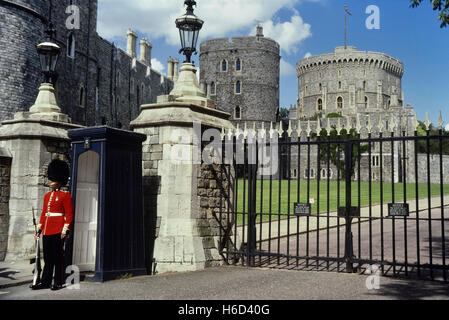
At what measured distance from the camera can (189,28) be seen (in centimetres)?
823

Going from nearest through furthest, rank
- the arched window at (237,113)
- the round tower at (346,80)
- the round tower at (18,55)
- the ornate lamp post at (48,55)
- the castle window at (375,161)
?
the ornate lamp post at (48,55) < the round tower at (18,55) < the castle window at (375,161) < the arched window at (237,113) < the round tower at (346,80)

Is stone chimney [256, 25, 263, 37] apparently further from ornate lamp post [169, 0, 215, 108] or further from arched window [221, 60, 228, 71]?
ornate lamp post [169, 0, 215, 108]

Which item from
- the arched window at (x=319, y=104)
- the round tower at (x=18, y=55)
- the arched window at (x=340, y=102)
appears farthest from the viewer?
the arched window at (x=319, y=104)

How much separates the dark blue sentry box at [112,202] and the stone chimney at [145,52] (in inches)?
1729

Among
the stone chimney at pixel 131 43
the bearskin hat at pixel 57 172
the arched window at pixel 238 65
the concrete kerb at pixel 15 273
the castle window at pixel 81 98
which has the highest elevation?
the arched window at pixel 238 65

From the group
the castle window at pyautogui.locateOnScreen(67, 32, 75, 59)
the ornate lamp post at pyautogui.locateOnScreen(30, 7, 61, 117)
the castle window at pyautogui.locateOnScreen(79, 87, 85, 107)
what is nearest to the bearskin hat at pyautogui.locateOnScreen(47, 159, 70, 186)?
the ornate lamp post at pyautogui.locateOnScreen(30, 7, 61, 117)

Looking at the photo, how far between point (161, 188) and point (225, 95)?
53.8 meters

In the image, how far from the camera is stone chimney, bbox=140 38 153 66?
4970 centimetres

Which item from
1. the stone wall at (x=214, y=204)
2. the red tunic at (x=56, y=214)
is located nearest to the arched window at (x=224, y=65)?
the stone wall at (x=214, y=204)

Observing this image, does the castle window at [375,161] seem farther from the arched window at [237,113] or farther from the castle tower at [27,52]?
the castle tower at [27,52]

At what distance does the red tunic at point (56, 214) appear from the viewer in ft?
20.8

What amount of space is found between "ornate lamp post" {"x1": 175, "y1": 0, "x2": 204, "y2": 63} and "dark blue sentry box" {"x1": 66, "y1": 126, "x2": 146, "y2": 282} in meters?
2.01
